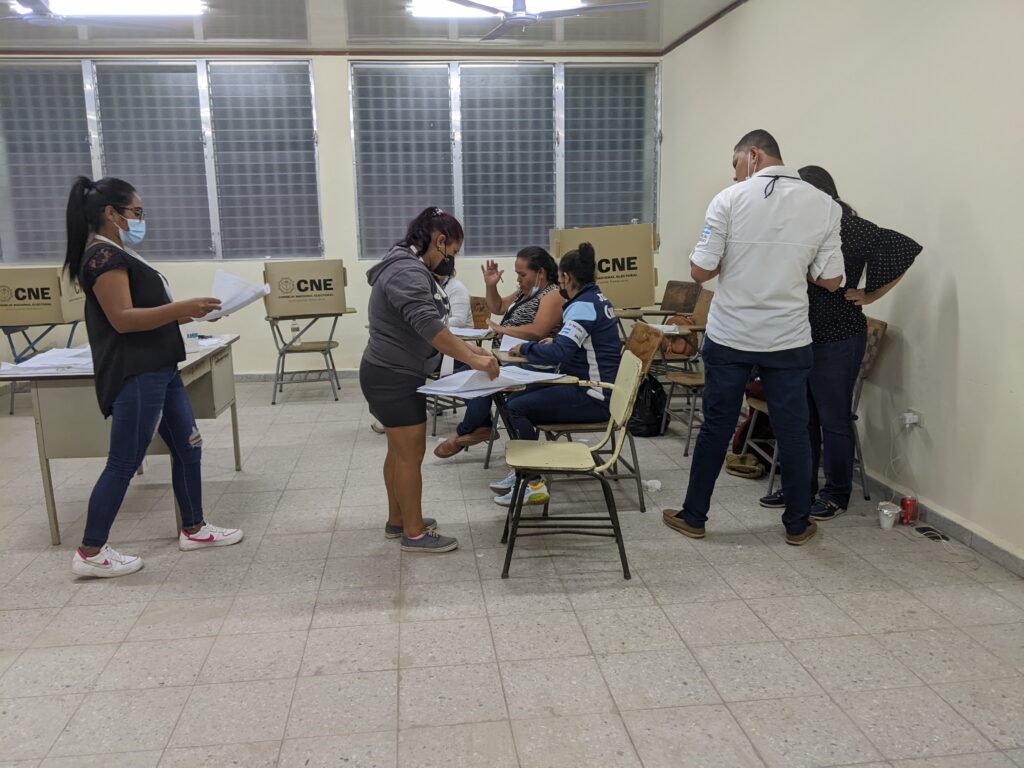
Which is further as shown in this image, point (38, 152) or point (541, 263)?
point (38, 152)

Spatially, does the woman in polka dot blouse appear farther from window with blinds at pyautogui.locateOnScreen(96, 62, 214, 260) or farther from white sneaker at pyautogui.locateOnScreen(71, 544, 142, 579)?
window with blinds at pyautogui.locateOnScreen(96, 62, 214, 260)

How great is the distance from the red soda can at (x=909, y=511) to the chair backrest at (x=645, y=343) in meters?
1.23

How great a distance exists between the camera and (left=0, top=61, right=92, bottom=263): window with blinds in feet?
19.7

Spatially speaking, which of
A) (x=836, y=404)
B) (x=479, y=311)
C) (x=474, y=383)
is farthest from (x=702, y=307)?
(x=474, y=383)

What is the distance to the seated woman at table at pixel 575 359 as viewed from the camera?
3.16 metres

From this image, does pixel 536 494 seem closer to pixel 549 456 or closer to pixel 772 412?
pixel 549 456

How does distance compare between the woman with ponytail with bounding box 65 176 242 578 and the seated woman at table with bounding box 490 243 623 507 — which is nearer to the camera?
the woman with ponytail with bounding box 65 176 242 578

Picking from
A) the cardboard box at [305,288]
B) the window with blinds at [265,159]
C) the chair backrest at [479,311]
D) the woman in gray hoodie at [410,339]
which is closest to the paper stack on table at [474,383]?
the woman in gray hoodie at [410,339]

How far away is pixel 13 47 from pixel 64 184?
1.04m

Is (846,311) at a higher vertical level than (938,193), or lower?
lower

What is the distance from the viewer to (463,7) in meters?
4.59

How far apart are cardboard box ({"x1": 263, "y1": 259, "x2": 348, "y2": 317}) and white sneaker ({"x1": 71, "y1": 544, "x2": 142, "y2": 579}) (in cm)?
319

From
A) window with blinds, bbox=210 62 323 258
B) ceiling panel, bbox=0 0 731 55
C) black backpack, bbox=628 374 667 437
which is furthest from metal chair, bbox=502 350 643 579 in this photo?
window with blinds, bbox=210 62 323 258

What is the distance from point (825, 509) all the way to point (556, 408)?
1.21 m
